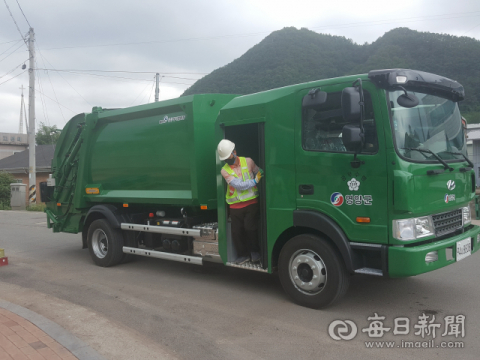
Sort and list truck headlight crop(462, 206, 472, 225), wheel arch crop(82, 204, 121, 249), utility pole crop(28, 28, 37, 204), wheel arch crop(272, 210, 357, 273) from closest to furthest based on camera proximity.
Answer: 1. wheel arch crop(272, 210, 357, 273)
2. truck headlight crop(462, 206, 472, 225)
3. wheel arch crop(82, 204, 121, 249)
4. utility pole crop(28, 28, 37, 204)

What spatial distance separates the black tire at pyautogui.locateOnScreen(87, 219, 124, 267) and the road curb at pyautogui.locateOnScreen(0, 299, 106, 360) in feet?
7.58

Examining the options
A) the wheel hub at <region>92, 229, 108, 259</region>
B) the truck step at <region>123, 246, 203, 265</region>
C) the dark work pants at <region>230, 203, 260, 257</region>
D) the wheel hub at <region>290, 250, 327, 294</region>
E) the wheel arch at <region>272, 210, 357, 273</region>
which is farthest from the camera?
the wheel hub at <region>92, 229, 108, 259</region>

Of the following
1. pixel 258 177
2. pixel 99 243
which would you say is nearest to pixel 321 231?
pixel 258 177

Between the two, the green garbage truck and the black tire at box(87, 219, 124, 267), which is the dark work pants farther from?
the black tire at box(87, 219, 124, 267)

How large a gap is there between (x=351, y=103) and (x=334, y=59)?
117ft

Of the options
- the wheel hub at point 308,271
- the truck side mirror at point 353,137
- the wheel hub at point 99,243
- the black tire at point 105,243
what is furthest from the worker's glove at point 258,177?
the wheel hub at point 99,243

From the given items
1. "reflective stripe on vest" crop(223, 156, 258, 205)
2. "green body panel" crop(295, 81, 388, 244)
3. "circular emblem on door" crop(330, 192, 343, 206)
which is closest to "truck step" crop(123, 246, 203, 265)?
"reflective stripe on vest" crop(223, 156, 258, 205)

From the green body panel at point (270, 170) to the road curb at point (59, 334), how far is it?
2.25m

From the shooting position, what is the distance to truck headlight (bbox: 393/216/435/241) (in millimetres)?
4496

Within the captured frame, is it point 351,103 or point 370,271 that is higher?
point 351,103

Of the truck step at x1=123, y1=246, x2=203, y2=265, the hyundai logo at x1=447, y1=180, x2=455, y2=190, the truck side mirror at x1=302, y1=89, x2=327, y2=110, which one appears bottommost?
the truck step at x1=123, y1=246, x2=203, y2=265

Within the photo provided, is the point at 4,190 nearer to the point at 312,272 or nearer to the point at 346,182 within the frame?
the point at 312,272

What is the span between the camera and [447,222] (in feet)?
16.4

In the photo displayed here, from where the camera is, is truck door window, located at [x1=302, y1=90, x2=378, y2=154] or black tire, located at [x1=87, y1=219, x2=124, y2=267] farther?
black tire, located at [x1=87, y1=219, x2=124, y2=267]
